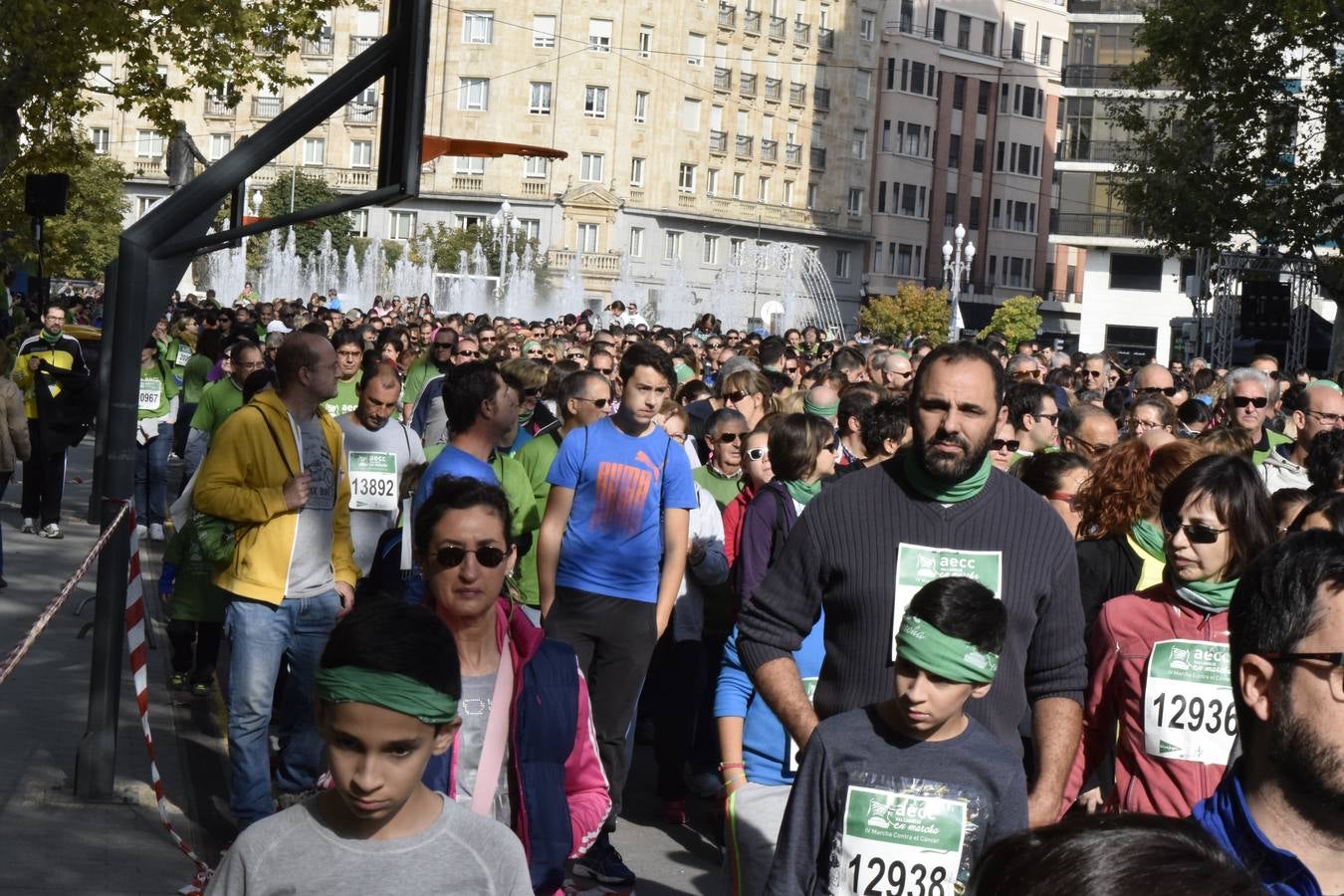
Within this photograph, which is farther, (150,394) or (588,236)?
(588,236)

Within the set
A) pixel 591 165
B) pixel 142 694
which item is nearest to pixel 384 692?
pixel 142 694

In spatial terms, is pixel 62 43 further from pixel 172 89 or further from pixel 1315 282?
pixel 1315 282

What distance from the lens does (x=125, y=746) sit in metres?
9.37

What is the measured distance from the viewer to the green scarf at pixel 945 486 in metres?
4.76

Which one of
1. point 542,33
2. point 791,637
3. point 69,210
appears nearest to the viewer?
point 791,637

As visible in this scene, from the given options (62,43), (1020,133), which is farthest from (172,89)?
(1020,133)

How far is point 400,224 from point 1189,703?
88.8 metres

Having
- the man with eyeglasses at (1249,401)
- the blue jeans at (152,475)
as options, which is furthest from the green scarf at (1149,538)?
the blue jeans at (152,475)

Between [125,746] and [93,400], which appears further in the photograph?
[93,400]

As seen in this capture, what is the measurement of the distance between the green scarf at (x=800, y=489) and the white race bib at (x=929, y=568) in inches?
124

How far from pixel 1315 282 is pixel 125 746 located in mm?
31072

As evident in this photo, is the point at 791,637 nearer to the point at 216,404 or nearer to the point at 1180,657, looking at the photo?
the point at 1180,657

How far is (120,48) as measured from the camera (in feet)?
76.6

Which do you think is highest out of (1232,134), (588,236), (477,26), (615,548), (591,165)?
(477,26)
